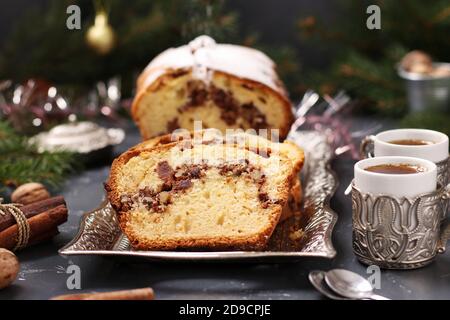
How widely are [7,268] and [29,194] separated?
23.8 inches

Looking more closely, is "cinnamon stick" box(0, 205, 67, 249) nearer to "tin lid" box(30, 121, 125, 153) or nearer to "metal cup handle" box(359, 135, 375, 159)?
"tin lid" box(30, 121, 125, 153)

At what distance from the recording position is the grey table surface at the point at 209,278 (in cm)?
185

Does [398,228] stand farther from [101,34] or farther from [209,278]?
[101,34]

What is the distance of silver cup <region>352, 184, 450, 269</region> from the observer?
1911mm

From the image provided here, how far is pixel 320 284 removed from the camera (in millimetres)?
1824

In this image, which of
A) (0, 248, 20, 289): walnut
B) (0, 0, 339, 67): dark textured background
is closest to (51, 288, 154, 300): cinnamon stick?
(0, 248, 20, 289): walnut

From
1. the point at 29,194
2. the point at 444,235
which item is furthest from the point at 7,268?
the point at 444,235

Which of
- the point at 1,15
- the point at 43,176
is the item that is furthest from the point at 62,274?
the point at 1,15

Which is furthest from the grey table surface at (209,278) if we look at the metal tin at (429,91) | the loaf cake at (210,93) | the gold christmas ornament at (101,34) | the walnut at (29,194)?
the metal tin at (429,91)

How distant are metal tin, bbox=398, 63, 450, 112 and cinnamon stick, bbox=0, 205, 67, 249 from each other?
70.0 inches

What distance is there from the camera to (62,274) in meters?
2.02

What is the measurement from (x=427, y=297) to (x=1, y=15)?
122 inches

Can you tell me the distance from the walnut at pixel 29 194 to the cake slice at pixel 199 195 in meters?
0.45
